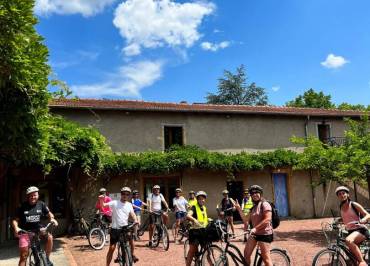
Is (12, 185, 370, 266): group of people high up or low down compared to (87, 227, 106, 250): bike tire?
up

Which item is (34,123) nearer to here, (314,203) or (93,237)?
(93,237)

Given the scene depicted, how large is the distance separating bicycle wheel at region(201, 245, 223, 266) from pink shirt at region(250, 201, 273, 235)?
0.90 m

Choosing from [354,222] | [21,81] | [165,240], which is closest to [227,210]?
[165,240]

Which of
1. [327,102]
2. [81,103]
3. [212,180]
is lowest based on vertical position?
[212,180]

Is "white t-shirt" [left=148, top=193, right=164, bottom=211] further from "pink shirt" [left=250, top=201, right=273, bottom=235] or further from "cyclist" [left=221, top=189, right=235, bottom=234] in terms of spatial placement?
"pink shirt" [left=250, top=201, right=273, bottom=235]

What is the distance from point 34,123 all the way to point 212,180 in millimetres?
11425

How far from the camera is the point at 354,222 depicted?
284 inches

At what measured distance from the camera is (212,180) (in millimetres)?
20469

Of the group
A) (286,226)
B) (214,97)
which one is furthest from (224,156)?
(214,97)

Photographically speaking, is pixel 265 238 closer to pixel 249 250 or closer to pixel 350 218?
pixel 249 250

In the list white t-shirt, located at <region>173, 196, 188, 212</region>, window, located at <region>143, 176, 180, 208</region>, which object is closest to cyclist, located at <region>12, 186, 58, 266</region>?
white t-shirt, located at <region>173, 196, 188, 212</region>

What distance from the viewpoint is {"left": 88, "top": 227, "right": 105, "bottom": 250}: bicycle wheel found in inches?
494

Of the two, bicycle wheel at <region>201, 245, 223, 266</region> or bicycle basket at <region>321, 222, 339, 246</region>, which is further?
bicycle basket at <region>321, 222, 339, 246</region>

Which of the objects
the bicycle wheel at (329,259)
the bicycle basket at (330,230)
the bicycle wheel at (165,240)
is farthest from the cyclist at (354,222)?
the bicycle wheel at (165,240)
